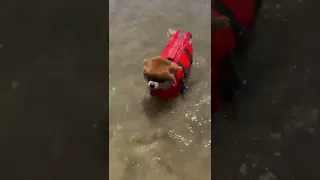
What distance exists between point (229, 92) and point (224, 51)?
12 cm

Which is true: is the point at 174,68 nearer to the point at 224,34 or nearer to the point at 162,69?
Answer: the point at 162,69

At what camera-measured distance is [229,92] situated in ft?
3.77

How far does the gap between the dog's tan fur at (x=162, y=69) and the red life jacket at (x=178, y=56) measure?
1.1 inches

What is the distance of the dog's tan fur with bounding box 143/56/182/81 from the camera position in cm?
109

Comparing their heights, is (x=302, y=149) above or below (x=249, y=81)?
below

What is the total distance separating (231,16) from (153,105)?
1.05 feet

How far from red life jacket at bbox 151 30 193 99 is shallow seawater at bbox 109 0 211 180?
0.11 ft

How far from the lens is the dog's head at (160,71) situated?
42.8 inches

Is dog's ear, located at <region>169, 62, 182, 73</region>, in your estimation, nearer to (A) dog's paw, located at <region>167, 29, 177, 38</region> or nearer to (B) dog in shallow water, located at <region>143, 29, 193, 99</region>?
(B) dog in shallow water, located at <region>143, 29, 193, 99</region>

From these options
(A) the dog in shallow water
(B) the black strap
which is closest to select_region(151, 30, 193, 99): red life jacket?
(A) the dog in shallow water
